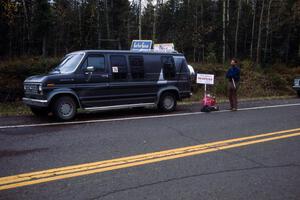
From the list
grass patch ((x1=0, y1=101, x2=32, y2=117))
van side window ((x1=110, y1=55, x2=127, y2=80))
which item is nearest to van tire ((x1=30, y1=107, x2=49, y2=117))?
grass patch ((x1=0, y1=101, x2=32, y2=117))

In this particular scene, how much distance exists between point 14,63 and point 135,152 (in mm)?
12295

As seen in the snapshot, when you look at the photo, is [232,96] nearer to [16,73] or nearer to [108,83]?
[108,83]

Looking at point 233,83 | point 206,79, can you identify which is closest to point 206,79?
point 206,79

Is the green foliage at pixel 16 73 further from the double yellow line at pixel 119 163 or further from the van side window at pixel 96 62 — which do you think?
the double yellow line at pixel 119 163

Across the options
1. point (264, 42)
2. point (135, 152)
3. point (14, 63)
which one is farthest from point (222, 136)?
point (264, 42)

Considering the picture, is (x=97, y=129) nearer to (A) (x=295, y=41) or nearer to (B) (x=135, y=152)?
(B) (x=135, y=152)

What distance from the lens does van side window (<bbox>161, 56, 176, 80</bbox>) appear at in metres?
13.2

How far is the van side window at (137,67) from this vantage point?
1239 cm

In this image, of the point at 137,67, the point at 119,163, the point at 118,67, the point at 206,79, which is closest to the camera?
the point at 119,163

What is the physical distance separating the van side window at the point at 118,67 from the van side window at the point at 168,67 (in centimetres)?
160

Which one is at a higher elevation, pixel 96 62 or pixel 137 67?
pixel 96 62

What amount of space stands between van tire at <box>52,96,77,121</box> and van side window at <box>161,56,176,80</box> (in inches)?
143

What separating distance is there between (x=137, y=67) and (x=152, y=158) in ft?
20.3

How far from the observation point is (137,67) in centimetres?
1251
